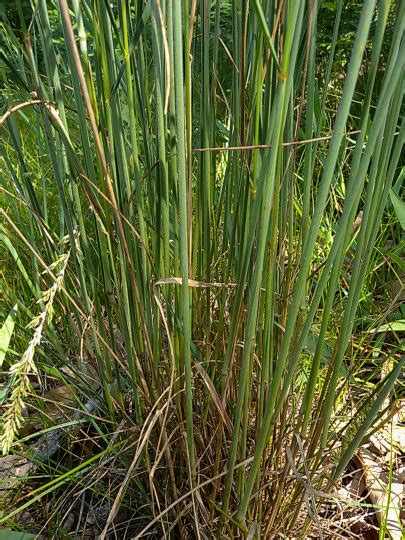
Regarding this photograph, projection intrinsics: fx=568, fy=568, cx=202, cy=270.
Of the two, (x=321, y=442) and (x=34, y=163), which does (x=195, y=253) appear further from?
(x=34, y=163)

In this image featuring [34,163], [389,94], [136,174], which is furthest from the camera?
[34,163]

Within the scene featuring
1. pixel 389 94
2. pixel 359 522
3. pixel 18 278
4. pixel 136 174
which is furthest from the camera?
pixel 18 278

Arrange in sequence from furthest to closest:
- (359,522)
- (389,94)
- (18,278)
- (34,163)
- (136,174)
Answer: (34,163) → (18,278) → (359,522) → (136,174) → (389,94)

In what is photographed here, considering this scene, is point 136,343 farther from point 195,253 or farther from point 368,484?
point 368,484

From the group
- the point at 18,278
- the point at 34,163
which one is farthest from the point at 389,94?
the point at 34,163

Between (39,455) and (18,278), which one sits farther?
(18,278)

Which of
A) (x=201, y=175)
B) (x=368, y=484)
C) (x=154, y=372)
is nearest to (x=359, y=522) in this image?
(x=368, y=484)

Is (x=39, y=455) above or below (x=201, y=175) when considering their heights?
below

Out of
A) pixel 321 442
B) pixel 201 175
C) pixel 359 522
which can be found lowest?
pixel 359 522

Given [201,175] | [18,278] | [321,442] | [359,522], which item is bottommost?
[359,522]
